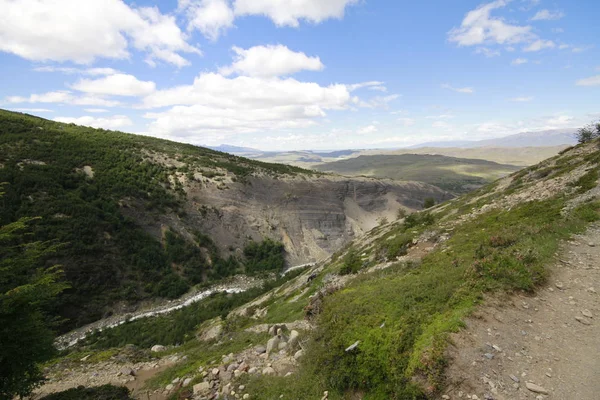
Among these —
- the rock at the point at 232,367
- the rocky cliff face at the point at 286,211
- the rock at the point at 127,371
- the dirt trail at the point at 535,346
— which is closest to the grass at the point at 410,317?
the dirt trail at the point at 535,346

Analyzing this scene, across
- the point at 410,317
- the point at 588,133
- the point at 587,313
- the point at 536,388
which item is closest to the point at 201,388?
the point at 410,317

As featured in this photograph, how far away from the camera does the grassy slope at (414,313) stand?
292 inches

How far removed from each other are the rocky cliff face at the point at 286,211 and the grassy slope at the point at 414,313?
41.5 m

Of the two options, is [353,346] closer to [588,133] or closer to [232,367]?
[232,367]

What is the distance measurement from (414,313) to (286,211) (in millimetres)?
55474

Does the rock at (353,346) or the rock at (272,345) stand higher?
the rock at (353,346)

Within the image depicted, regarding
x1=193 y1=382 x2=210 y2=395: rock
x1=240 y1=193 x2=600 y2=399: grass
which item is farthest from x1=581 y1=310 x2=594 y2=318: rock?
x1=193 y1=382 x2=210 y2=395: rock

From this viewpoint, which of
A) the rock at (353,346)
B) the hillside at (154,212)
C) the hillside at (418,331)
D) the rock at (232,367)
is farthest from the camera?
the hillside at (154,212)

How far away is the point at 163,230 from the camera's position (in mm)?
47375

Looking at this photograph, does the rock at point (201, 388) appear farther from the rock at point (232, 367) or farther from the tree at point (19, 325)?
the tree at point (19, 325)

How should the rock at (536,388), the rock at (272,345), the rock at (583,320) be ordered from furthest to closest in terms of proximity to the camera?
the rock at (272,345) < the rock at (583,320) < the rock at (536,388)

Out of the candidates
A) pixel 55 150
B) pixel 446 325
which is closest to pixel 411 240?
pixel 446 325

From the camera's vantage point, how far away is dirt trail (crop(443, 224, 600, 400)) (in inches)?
248

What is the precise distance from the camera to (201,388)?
11023mm
